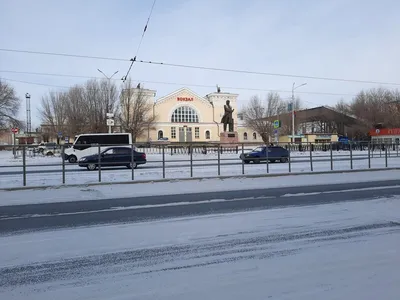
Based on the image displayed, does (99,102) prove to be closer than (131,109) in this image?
Yes

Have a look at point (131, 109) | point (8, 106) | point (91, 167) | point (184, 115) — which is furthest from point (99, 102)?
point (91, 167)

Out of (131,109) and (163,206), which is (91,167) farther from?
(131,109)

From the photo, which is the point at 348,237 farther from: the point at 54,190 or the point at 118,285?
the point at 54,190

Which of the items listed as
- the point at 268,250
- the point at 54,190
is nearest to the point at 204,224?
the point at 268,250

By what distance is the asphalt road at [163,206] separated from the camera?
7352 millimetres

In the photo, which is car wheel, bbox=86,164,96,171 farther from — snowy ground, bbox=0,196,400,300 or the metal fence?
snowy ground, bbox=0,196,400,300

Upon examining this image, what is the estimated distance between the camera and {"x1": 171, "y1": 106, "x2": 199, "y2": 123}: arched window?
2997 inches

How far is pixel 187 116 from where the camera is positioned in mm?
77438

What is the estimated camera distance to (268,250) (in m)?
5.14

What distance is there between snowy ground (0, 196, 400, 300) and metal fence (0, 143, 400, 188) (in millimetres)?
9283

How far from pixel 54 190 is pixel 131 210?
18.3 ft

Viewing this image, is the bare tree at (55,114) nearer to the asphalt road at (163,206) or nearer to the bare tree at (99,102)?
the bare tree at (99,102)

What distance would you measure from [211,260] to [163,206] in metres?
4.38

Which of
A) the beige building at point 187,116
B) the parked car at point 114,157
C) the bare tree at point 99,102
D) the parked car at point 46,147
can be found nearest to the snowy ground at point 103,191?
the parked car at point 46,147
